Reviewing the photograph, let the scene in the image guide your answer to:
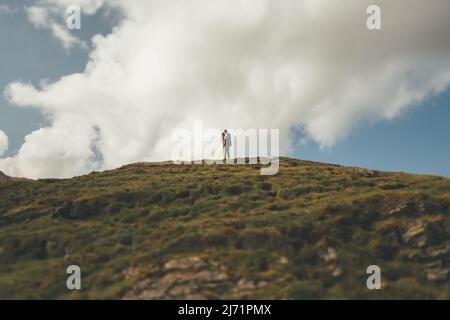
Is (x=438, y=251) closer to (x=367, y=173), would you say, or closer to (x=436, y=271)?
(x=436, y=271)

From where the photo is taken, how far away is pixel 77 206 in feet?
151

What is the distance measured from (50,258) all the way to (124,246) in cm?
583

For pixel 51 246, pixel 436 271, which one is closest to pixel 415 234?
pixel 436 271

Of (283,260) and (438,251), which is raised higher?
(438,251)

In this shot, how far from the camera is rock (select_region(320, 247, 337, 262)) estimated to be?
34031 mm

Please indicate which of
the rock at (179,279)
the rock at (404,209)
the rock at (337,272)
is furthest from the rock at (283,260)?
the rock at (404,209)

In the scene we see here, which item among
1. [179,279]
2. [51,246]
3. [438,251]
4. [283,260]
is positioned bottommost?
[179,279]

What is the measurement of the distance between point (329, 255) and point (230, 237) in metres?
7.46

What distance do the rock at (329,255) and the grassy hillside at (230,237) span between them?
0.24 feet

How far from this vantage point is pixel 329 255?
1357 inches

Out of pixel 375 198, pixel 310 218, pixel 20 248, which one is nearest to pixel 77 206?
pixel 20 248

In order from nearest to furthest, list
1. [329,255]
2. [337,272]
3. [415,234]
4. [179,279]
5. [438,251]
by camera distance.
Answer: [179,279] → [337,272] → [329,255] → [438,251] → [415,234]

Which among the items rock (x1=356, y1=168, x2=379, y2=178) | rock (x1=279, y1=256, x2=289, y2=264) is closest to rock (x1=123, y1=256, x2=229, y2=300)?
rock (x1=279, y1=256, x2=289, y2=264)

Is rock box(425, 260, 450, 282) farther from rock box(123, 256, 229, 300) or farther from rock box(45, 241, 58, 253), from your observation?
rock box(45, 241, 58, 253)
